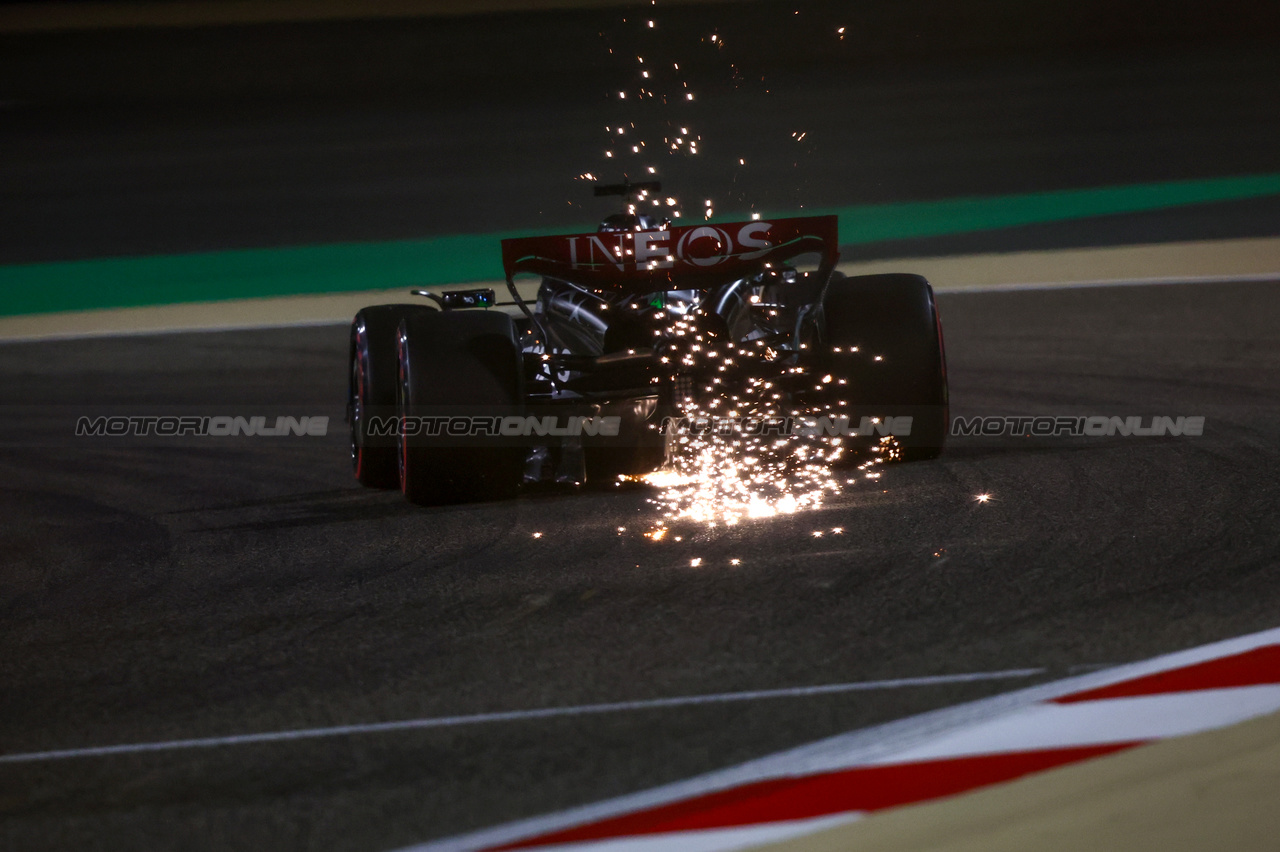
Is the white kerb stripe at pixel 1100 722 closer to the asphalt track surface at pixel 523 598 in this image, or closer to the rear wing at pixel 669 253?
the asphalt track surface at pixel 523 598

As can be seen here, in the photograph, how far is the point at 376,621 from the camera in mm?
4691

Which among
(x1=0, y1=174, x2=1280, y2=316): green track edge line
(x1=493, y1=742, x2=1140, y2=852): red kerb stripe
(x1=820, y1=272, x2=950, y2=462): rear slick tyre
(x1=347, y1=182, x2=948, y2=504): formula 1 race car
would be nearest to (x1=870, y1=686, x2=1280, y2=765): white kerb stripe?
(x1=493, y1=742, x2=1140, y2=852): red kerb stripe

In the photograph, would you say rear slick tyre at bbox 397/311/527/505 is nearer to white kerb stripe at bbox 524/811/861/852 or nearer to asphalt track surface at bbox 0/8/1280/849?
asphalt track surface at bbox 0/8/1280/849

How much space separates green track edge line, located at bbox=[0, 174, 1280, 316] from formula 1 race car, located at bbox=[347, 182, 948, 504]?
6.58 metres

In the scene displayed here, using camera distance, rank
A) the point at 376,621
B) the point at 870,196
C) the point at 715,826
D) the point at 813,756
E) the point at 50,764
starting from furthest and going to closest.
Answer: the point at 870,196 < the point at 376,621 < the point at 50,764 < the point at 813,756 < the point at 715,826

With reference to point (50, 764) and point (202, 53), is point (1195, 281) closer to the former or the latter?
point (50, 764)

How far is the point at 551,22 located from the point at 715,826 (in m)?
19.4

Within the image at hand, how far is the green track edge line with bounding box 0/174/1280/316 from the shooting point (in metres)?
13.2

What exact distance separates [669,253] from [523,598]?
1860 millimetres

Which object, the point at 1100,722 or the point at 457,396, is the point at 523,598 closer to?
the point at 457,396

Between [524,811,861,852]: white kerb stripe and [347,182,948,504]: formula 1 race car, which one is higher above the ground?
[347,182,948,504]: formula 1 race car

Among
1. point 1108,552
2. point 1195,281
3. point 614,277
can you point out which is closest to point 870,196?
point 1195,281

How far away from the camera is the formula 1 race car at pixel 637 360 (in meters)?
5.95

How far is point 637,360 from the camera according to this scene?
5.88 meters
